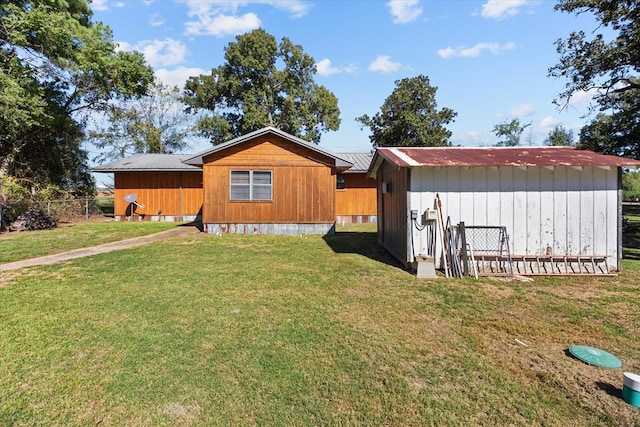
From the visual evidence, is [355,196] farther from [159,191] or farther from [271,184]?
[159,191]

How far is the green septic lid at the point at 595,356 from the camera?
120 inches

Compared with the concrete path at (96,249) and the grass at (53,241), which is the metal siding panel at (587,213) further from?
the grass at (53,241)

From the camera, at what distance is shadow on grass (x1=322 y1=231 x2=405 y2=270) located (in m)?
7.92

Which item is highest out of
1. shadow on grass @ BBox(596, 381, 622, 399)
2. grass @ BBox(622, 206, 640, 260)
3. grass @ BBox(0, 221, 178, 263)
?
grass @ BBox(0, 221, 178, 263)

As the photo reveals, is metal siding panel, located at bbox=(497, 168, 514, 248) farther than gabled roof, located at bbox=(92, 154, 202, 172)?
No

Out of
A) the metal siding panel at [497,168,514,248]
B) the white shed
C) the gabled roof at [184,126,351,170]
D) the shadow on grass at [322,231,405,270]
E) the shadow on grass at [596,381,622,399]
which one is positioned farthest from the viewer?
the gabled roof at [184,126,351,170]

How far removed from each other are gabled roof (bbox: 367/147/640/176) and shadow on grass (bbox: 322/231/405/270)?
2.30 m

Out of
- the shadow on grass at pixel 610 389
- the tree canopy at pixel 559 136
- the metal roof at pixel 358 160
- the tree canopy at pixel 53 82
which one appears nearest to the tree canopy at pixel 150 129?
the tree canopy at pixel 53 82

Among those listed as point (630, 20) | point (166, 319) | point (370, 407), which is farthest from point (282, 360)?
point (630, 20)

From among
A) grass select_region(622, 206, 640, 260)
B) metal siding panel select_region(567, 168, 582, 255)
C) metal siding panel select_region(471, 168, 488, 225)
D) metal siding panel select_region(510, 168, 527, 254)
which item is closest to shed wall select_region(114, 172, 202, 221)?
metal siding panel select_region(471, 168, 488, 225)

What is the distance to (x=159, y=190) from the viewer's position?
16.6 m

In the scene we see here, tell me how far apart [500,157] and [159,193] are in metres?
15.2

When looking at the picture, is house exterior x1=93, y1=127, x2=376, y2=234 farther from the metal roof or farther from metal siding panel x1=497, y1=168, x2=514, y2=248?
metal siding panel x1=497, y1=168, x2=514, y2=248

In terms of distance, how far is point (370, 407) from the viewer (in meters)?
2.49
